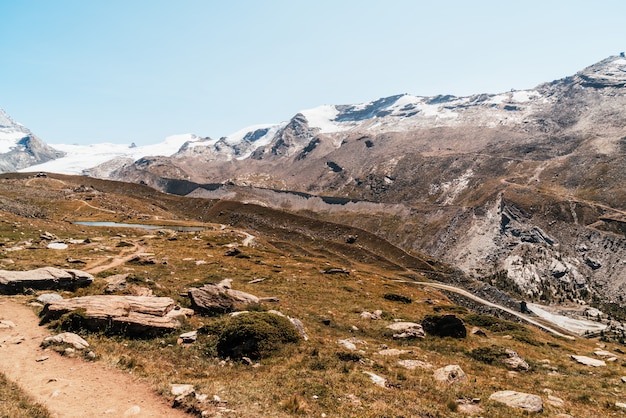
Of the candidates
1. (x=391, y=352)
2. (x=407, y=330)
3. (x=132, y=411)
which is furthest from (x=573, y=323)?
(x=132, y=411)

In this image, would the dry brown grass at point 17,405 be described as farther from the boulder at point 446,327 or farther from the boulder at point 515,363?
the boulder at point 446,327

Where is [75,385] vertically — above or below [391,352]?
above

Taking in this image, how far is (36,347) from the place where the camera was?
20.2 metres

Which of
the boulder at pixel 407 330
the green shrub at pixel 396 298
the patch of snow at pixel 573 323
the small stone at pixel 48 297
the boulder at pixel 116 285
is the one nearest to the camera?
the small stone at pixel 48 297

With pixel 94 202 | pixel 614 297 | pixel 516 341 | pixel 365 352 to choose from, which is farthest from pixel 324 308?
pixel 614 297

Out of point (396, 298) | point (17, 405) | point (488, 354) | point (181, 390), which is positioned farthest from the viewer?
point (396, 298)

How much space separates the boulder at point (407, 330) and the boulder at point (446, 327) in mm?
2024

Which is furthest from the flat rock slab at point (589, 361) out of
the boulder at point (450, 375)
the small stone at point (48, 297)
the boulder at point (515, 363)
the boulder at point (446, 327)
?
the small stone at point (48, 297)

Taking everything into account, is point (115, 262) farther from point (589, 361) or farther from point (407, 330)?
point (589, 361)

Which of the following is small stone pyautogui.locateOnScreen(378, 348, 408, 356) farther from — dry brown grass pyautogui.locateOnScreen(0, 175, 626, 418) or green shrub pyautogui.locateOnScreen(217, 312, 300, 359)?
green shrub pyautogui.locateOnScreen(217, 312, 300, 359)

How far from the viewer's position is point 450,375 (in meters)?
22.0

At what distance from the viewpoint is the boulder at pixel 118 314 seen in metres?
22.8

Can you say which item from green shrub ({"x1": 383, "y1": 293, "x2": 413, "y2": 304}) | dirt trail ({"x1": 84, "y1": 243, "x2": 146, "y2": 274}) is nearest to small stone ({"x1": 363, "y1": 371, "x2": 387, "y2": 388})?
dirt trail ({"x1": 84, "y1": 243, "x2": 146, "y2": 274})

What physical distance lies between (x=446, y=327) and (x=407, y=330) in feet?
16.5
